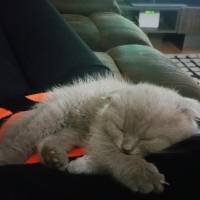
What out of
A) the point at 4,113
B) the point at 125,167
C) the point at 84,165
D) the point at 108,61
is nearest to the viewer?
the point at 125,167

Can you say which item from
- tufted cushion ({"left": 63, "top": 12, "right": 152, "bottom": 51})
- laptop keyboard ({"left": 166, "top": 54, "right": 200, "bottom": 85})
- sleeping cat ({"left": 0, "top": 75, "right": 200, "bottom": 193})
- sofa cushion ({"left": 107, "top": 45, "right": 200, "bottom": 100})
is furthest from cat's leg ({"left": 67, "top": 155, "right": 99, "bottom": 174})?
laptop keyboard ({"left": 166, "top": 54, "right": 200, "bottom": 85})

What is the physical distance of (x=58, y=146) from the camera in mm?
1083

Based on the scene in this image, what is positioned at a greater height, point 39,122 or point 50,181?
point 50,181

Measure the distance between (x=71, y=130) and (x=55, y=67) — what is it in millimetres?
433

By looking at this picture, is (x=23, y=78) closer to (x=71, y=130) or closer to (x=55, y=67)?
(x=55, y=67)

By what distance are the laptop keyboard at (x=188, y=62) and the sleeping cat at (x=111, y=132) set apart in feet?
8.18

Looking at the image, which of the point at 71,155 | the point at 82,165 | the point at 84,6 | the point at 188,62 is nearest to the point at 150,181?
the point at 82,165

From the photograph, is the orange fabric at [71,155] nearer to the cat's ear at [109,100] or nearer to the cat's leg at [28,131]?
the cat's leg at [28,131]

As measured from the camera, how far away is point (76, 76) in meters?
1.48

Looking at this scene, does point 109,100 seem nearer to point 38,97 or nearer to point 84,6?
point 38,97

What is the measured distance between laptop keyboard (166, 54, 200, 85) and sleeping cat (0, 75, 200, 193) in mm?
2492

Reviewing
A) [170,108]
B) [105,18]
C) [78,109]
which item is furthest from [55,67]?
[105,18]

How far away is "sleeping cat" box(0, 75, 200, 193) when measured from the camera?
927mm

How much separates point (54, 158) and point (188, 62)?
10.4 feet
